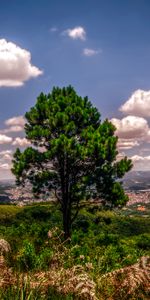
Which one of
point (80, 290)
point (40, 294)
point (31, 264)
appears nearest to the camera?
point (80, 290)

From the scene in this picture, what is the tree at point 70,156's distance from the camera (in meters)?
22.9

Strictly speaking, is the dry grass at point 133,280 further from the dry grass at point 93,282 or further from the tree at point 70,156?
the tree at point 70,156

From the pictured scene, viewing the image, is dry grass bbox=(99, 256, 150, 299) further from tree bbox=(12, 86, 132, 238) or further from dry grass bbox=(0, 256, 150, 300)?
tree bbox=(12, 86, 132, 238)

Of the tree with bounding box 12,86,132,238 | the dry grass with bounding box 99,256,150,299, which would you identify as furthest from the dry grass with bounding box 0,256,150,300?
the tree with bounding box 12,86,132,238

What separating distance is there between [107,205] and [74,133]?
604cm

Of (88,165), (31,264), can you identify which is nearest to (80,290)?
(31,264)

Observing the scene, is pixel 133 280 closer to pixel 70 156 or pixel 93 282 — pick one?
pixel 93 282

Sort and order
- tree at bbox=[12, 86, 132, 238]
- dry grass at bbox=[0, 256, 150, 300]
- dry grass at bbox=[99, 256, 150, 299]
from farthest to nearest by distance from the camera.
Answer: tree at bbox=[12, 86, 132, 238]
dry grass at bbox=[99, 256, 150, 299]
dry grass at bbox=[0, 256, 150, 300]

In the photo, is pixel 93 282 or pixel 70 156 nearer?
pixel 93 282

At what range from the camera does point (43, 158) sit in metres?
23.9

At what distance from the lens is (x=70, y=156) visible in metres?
22.8

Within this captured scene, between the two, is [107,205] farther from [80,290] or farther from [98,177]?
[80,290]

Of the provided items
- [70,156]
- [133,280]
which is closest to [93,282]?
[133,280]

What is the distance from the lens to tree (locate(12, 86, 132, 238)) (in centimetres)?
2294
